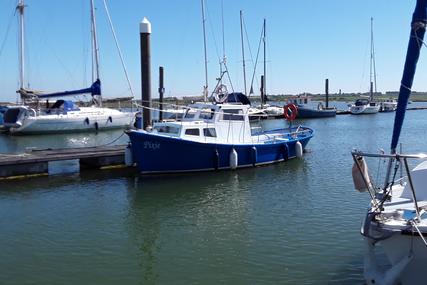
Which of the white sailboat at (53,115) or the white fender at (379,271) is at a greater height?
the white sailboat at (53,115)

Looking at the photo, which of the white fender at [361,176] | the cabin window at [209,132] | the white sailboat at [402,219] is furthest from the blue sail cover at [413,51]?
the cabin window at [209,132]

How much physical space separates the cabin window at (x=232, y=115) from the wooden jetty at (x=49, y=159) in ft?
17.5

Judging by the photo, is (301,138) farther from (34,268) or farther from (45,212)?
(34,268)

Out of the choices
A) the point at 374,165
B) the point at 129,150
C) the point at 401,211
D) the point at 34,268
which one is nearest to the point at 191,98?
the point at 129,150

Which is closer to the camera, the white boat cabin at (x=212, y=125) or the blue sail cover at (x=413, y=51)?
the blue sail cover at (x=413, y=51)

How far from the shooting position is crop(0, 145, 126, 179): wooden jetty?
20266mm

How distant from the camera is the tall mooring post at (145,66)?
2519cm

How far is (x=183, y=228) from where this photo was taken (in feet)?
43.8

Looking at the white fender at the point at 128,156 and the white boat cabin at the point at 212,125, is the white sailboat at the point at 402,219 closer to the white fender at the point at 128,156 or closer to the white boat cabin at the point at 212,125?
the white boat cabin at the point at 212,125

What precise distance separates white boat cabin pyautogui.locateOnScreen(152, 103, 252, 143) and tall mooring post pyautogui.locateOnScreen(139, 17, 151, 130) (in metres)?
3.87

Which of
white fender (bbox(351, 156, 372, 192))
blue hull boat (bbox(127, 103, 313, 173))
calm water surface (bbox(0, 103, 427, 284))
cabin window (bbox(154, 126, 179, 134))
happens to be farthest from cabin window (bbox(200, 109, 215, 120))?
white fender (bbox(351, 156, 372, 192))

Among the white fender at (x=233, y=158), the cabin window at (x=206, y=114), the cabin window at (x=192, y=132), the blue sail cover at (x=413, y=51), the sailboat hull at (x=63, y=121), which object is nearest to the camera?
the blue sail cover at (x=413, y=51)

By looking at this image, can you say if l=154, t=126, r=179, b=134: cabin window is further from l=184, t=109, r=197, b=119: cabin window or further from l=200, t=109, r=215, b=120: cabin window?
l=200, t=109, r=215, b=120: cabin window

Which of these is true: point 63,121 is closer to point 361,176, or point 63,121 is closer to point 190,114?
point 190,114
